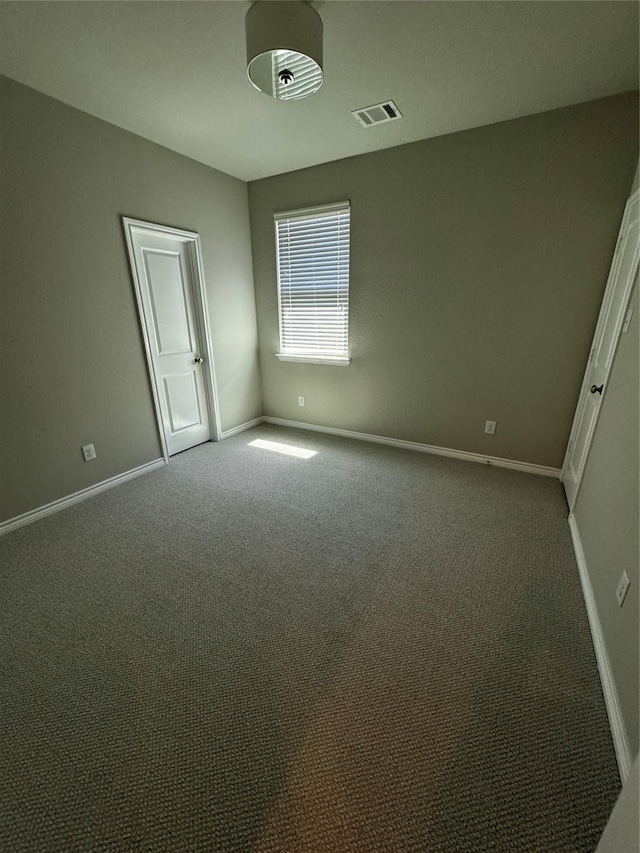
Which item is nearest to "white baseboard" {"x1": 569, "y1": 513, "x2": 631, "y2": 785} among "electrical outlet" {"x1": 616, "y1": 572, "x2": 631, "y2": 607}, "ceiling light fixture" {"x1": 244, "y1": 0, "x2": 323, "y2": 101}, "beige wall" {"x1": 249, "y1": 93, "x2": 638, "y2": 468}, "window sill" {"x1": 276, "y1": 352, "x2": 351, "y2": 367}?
"electrical outlet" {"x1": 616, "y1": 572, "x2": 631, "y2": 607}

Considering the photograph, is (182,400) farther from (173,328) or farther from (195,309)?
(195,309)

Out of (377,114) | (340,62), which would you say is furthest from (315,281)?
(340,62)

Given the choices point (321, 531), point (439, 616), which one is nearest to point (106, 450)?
point (321, 531)

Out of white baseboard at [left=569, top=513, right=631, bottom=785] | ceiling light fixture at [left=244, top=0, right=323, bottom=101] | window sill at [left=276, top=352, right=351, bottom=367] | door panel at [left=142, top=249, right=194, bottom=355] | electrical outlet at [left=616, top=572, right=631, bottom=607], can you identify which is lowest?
white baseboard at [left=569, top=513, right=631, bottom=785]

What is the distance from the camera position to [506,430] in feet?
10.0

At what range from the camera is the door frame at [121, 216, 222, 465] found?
275 centimetres

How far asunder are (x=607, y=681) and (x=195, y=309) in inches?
152

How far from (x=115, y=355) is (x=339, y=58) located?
247cm

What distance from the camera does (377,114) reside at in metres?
2.37

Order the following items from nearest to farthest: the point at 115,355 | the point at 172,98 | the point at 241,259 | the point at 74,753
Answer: the point at 74,753, the point at 172,98, the point at 115,355, the point at 241,259

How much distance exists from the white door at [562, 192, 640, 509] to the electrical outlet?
1135 millimetres

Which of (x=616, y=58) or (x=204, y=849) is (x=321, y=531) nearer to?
(x=204, y=849)

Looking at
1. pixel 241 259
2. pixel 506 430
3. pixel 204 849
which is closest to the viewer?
pixel 204 849

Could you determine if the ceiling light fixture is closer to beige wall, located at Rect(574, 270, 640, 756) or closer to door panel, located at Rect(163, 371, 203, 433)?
beige wall, located at Rect(574, 270, 640, 756)
